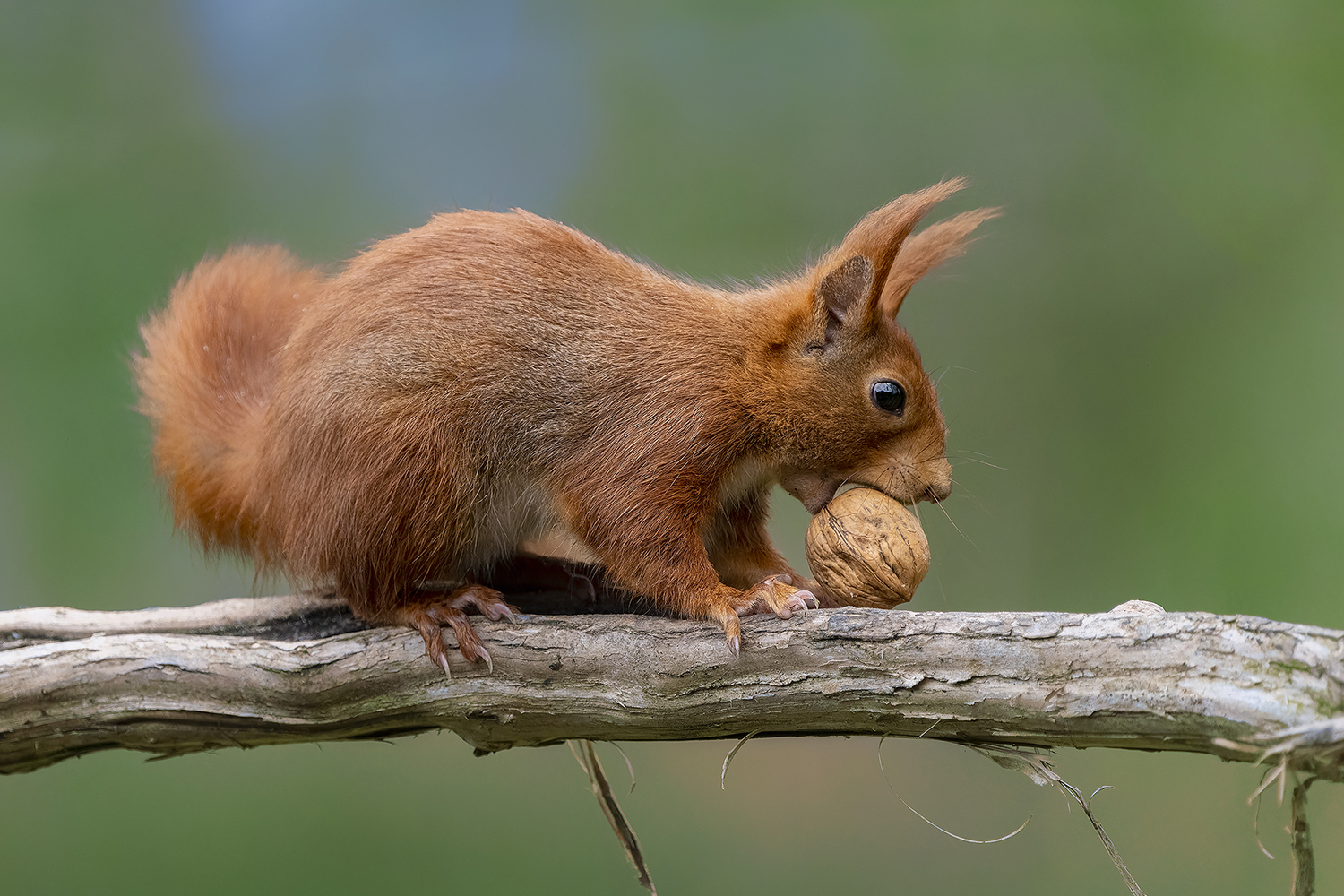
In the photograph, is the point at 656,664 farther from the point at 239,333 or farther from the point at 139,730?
the point at 239,333

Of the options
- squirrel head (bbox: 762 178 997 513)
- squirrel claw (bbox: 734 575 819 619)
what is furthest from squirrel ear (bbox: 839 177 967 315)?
squirrel claw (bbox: 734 575 819 619)

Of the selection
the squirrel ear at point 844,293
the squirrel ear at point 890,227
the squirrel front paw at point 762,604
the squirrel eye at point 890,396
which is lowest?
the squirrel front paw at point 762,604

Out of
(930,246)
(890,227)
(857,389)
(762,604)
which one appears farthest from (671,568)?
(930,246)

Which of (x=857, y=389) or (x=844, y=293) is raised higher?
(x=844, y=293)

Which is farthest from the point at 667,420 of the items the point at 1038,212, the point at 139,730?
the point at 1038,212

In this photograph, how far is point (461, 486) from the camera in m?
1.83

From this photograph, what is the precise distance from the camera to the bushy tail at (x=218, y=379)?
85.0 inches

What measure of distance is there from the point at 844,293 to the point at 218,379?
1.38 meters

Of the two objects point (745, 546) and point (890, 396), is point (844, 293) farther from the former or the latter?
point (745, 546)

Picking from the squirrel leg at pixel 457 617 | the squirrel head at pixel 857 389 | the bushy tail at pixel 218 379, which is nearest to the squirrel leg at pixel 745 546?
the squirrel head at pixel 857 389

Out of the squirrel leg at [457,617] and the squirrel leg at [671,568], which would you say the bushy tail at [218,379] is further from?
the squirrel leg at [671,568]

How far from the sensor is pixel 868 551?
1.75m

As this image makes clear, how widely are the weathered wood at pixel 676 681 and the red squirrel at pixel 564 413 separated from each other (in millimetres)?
93

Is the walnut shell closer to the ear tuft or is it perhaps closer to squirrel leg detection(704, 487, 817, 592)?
squirrel leg detection(704, 487, 817, 592)
